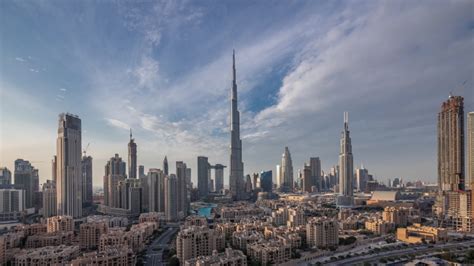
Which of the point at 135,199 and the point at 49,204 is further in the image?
the point at 135,199

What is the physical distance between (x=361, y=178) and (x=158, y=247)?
53878 millimetres

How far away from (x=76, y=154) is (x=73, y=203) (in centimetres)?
421

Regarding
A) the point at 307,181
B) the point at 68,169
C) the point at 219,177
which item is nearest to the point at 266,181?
the point at 307,181

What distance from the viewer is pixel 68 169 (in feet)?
89.0

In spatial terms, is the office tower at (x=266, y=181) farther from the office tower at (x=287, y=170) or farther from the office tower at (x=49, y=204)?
the office tower at (x=49, y=204)

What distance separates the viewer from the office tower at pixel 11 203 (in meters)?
27.1

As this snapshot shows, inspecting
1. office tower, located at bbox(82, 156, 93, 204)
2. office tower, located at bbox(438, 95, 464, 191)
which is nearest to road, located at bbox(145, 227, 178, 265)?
office tower, located at bbox(82, 156, 93, 204)

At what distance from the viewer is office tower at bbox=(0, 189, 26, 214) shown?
88.8 ft

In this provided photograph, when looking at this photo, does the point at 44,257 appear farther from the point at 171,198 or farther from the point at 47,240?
the point at 171,198

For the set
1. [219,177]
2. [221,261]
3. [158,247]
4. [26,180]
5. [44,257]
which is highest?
[26,180]

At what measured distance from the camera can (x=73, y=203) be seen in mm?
27250

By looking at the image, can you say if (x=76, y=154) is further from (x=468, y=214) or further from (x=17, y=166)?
(x=468, y=214)

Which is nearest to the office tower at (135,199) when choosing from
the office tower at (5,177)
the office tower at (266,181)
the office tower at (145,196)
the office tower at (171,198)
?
the office tower at (145,196)

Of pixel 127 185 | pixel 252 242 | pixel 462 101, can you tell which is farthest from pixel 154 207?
pixel 462 101
